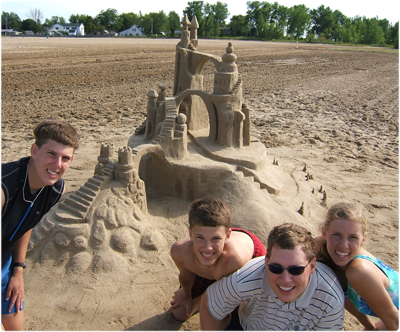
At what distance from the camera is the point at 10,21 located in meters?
76.3

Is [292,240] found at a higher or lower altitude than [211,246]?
higher

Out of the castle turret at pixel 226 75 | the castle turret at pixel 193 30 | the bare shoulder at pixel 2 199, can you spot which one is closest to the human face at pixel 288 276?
the bare shoulder at pixel 2 199

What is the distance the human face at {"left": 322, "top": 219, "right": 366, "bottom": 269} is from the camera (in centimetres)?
281

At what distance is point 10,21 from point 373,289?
3525 inches

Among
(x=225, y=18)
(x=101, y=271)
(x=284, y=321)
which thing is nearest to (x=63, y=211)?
(x=101, y=271)

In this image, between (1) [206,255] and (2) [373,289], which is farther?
(1) [206,255]

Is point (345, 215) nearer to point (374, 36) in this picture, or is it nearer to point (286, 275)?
point (286, 275)

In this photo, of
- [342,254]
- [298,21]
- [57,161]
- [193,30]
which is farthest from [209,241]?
[298,21]

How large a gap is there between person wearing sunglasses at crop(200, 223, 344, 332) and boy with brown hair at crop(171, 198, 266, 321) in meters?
0.28

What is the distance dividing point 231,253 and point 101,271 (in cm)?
233

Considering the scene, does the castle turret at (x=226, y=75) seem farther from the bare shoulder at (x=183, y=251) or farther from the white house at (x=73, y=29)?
the white house at (x=73, y=29)

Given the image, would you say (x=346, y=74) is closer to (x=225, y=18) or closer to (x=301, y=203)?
(x=301, y=203)

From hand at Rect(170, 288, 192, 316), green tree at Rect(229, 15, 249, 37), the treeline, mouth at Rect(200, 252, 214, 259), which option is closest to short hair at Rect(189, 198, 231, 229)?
mouth at Rect(200, 252, 214, 259)

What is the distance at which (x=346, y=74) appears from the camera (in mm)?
22469
